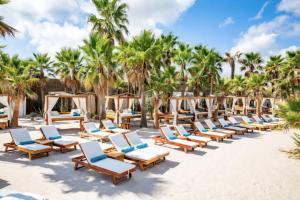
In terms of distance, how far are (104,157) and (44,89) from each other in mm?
19755

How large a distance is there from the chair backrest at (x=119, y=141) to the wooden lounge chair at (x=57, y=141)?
2265 millimetres

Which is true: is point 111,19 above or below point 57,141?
above

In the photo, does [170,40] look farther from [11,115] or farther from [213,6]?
[11,115]

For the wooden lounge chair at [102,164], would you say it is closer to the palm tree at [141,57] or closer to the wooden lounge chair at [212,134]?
the wooden lounge chair at [212,134]

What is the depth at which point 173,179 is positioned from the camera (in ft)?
22.5

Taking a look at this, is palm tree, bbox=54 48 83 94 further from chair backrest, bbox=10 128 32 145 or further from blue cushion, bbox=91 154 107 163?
blue cushion, bbox=91 154 107 163

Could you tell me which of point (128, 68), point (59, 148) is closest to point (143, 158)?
point (59, 148)

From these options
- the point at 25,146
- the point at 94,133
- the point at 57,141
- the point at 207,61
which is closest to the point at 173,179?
the point at 57,141

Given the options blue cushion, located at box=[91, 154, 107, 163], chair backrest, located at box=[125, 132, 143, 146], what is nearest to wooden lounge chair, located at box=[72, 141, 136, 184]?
blue cushion, located at box=[91, 154, 107, 163]

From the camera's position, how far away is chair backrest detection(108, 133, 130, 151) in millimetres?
8522

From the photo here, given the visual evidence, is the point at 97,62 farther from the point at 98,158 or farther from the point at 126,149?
the point at 98,158

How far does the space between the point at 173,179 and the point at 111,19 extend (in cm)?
1736

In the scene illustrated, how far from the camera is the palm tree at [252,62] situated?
1356 inches

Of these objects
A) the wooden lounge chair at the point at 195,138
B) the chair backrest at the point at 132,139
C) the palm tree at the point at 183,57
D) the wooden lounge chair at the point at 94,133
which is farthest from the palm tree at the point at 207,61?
the chair backrest at the point at 132,139
